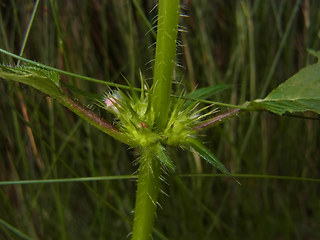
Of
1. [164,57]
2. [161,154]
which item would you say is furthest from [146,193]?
[164,57]

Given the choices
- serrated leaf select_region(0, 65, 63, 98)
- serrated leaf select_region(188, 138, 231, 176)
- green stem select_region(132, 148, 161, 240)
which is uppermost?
serrated leaf select_region(0, 65, 63, 98)

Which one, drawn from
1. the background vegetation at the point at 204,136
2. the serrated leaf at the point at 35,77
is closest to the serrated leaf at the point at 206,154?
the serrated leaf at the point at 35,77

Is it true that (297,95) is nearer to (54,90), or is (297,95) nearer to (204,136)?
(54,90)

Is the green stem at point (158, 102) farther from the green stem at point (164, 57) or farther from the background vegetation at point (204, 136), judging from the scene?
the background vegetation at point (204, 136)

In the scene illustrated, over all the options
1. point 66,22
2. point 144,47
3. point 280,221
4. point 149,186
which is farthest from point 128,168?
point 149,186

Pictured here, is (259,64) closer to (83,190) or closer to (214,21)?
(214,21)

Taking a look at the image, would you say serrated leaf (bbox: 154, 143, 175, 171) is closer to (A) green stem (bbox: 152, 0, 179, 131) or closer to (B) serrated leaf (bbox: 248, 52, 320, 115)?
(A) green stem (bbox: 152, 0, 179, 131)

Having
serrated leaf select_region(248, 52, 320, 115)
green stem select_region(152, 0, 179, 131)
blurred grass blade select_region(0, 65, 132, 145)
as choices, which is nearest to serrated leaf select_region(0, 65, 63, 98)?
blurred grass blade select_region(0, 65, 132, 145)

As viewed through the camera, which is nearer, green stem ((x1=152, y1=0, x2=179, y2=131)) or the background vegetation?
green stem ((x1=152, y1=0, x2=179, y2=131))
